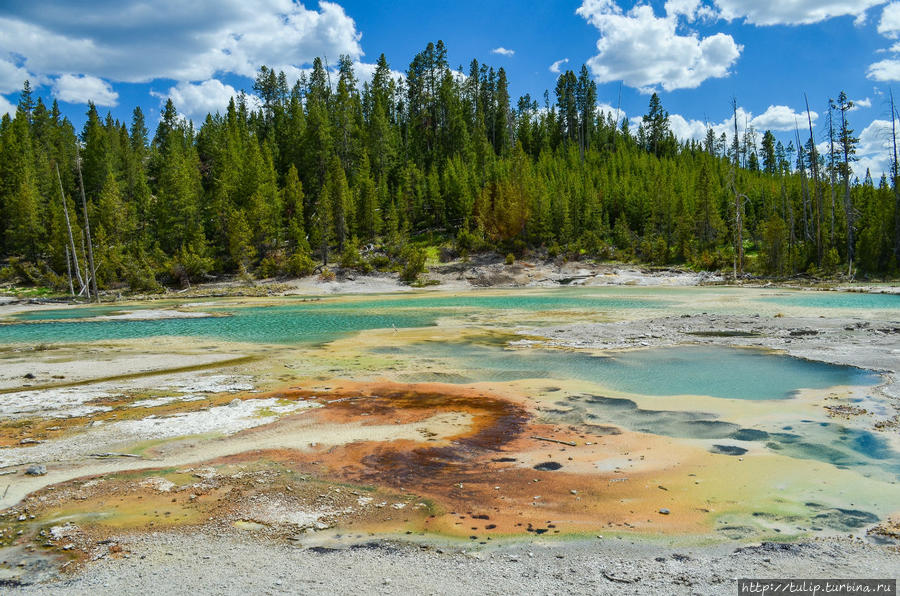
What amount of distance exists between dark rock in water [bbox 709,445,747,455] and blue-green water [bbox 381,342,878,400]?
3868 mm

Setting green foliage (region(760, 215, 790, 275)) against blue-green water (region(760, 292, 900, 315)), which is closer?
blue-green water (region(760, 292, 900, 315))

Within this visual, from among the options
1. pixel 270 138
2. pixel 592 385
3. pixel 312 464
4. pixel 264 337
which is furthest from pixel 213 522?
pixel 270 138

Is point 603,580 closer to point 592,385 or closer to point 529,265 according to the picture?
point 592,385

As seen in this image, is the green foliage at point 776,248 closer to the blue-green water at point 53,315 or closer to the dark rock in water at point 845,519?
the dark rock in water at point 845,519

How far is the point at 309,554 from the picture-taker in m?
5.51

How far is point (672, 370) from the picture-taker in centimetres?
1542

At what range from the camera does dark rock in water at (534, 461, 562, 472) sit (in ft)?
26.2

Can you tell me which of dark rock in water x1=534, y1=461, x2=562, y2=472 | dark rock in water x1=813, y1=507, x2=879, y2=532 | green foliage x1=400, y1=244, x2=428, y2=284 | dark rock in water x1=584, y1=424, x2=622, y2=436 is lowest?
dark rock in water x1=813, y1=507, x2=879, y2=532

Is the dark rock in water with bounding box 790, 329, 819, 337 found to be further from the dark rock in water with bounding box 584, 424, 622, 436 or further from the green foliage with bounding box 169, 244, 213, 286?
the green foliage with bounding box 169, 244, 213, 286

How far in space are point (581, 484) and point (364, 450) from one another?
3675mm

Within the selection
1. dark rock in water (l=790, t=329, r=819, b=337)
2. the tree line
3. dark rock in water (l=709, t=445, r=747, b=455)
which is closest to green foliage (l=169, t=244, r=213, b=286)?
the tree line

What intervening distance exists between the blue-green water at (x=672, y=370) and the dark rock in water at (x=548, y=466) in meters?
5.50

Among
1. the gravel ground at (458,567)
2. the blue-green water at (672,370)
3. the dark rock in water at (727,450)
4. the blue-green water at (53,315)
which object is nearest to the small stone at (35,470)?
the gravel ground at (458,567)

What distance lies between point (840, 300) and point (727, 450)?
33290 mm
